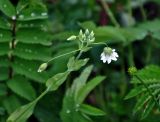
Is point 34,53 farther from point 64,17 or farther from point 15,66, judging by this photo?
point 64,17

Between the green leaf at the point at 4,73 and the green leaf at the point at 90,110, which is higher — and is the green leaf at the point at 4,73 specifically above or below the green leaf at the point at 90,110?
above

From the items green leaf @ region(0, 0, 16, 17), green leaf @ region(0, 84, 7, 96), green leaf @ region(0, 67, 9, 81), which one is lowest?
green leaf @ region(0, 84, 7, 96)

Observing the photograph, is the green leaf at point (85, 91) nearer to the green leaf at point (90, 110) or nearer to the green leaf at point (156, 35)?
the green leaf at point (90, 110)

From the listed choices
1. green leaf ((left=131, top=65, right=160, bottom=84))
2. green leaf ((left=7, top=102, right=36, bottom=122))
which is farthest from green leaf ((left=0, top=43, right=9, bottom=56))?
green leaf ((left=131, top=65, right=160, bottom=84))

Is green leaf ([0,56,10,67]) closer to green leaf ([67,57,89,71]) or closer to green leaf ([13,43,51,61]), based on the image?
green leaf ([13,43,51,61])

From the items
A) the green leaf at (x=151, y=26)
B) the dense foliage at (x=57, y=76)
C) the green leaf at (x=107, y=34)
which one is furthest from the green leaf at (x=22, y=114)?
the green leaf at (x=151, y=26)
